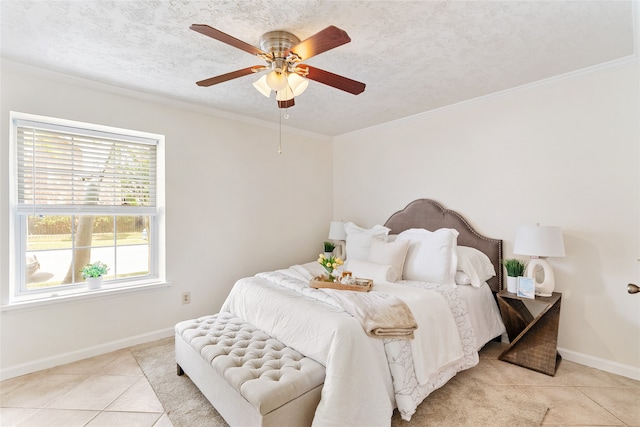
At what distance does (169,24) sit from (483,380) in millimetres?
3312

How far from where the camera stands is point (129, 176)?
3053 millimetres

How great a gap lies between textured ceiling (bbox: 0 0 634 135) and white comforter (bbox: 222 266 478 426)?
1803 millimetres

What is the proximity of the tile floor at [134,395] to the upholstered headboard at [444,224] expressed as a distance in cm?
86

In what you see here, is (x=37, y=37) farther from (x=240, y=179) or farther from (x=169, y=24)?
(x=240, y=179)

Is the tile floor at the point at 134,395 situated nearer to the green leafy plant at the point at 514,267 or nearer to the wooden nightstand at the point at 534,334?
the wooden nightstand at the point at 534,334

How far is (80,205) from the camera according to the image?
2.76m

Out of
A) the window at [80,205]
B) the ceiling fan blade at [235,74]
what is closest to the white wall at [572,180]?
the ceiling fan blade at [235,74]

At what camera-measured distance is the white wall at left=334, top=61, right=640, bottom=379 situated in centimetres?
236

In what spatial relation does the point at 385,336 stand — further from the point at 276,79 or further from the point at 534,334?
the point at 276,79

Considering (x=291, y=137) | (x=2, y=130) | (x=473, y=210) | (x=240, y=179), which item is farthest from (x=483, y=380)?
(x=2, y=130)

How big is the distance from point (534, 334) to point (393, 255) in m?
1.30

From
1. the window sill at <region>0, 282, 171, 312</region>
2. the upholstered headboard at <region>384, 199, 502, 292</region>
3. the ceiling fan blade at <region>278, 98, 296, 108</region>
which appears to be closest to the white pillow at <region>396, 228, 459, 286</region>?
the upholstered headboard at <region>384, 199, 502, 292</region>

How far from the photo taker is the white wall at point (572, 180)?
93.0 inches

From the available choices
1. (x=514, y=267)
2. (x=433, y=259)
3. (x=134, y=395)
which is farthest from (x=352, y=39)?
(x=134, y=395)
